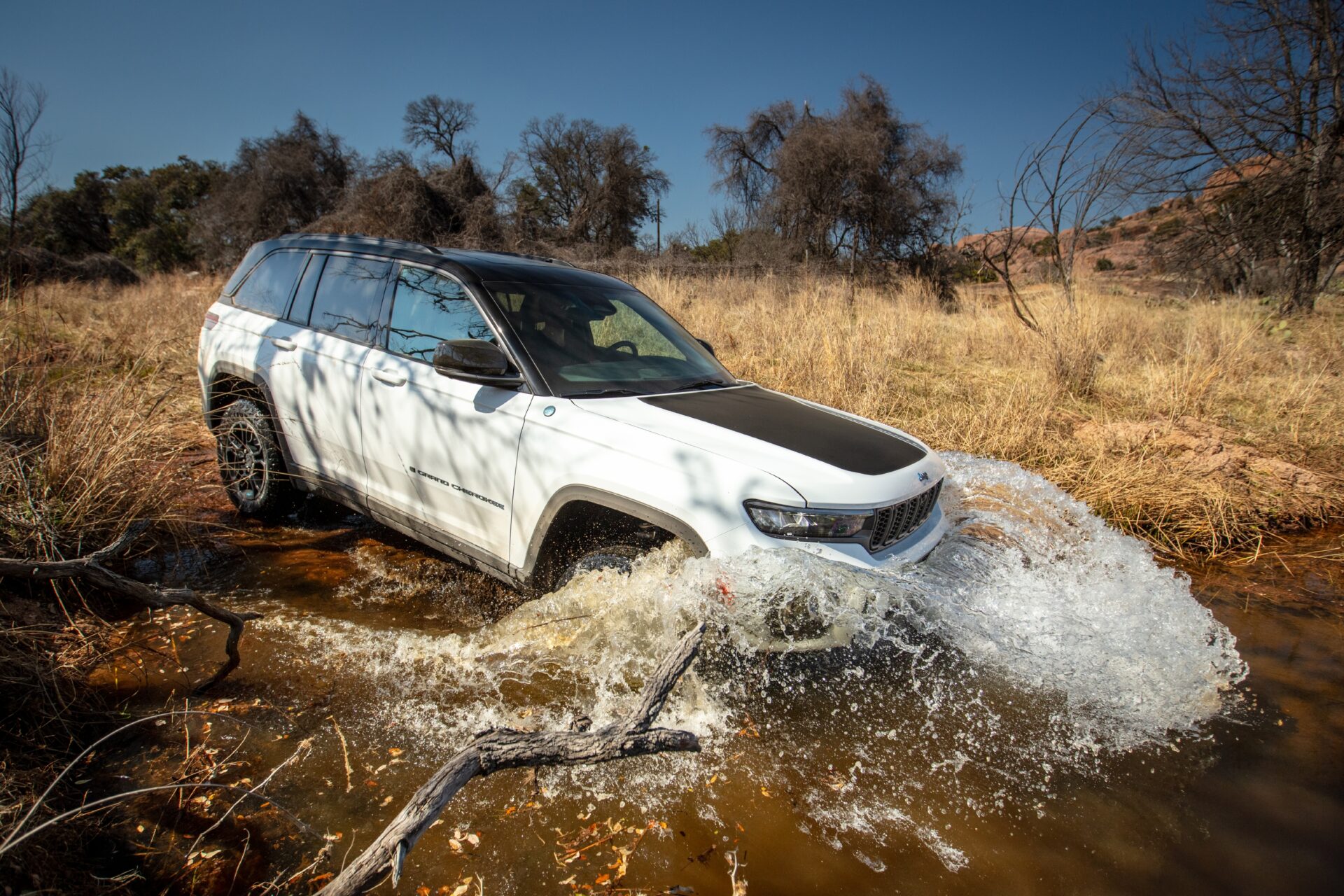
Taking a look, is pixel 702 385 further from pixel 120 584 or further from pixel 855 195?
pixel 855 195

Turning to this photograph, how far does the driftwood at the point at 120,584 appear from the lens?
2.18 metres

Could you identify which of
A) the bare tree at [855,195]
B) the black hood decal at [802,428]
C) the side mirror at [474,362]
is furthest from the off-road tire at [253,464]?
the bare tree at [855,195]

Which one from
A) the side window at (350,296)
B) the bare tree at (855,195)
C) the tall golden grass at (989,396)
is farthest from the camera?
the bare tree at (855,195)

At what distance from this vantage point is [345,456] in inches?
142

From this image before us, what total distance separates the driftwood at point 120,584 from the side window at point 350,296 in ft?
4.84

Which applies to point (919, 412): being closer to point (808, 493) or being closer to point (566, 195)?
point (808, 493)

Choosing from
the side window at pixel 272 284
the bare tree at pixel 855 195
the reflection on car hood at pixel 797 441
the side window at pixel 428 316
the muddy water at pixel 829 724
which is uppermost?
the bare tree at pixel 855 195

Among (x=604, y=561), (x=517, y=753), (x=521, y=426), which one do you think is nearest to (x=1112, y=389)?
(x=604, y=561)

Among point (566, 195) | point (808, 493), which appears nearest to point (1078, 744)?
point (808, 493)

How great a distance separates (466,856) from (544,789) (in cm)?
33

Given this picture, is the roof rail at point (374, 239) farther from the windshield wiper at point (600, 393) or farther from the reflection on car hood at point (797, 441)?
the reflection on car hood at point (797, 441)

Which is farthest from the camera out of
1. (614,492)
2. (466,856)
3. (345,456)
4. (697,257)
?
(697,257)

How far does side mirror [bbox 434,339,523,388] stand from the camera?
278 centimetres

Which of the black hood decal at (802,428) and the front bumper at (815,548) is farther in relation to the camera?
the black hood decal at (802,428)
